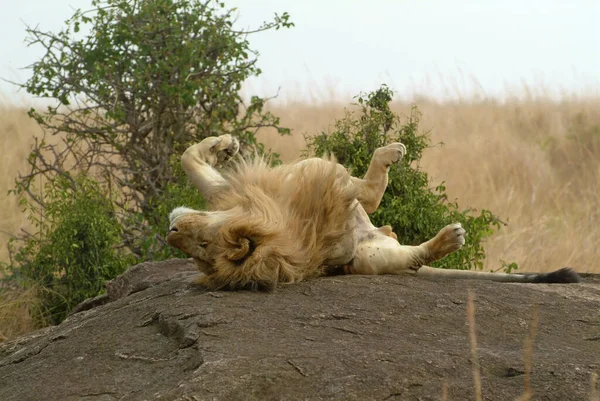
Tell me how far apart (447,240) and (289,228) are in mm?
848

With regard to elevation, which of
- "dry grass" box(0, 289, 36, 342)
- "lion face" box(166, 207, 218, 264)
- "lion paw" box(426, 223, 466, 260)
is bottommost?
"dry grass" box(0, 289, 36, 342)

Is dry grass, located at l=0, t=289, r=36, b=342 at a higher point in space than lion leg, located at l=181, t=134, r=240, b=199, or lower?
lower

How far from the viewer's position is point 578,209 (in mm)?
11852

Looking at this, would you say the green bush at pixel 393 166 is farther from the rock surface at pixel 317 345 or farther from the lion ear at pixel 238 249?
the lion ear at pixel 238 249

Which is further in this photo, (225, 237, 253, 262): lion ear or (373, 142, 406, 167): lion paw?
(373, 142, 406, 167): lion paw

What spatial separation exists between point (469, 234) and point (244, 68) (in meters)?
2.39

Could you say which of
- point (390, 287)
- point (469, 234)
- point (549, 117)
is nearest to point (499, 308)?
point (390, 287)

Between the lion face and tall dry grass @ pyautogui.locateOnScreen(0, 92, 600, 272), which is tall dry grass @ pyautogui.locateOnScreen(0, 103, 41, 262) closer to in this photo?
tall dry grass @ pyautogui.locateOnScreen(0, 92, 600, 272)

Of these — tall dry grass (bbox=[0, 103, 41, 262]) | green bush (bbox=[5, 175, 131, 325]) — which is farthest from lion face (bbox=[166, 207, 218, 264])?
tall dry grass (bbox=[0, 103, 41, 262])

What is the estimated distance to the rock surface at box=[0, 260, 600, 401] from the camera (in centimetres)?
304

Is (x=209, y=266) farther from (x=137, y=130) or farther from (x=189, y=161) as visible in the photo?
(x=137, y=130)

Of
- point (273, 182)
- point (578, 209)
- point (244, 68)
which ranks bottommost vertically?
point (578, 209)

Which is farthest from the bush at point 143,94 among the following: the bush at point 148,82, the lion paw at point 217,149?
the lion paw at point 217,149

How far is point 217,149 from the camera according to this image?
490cm
